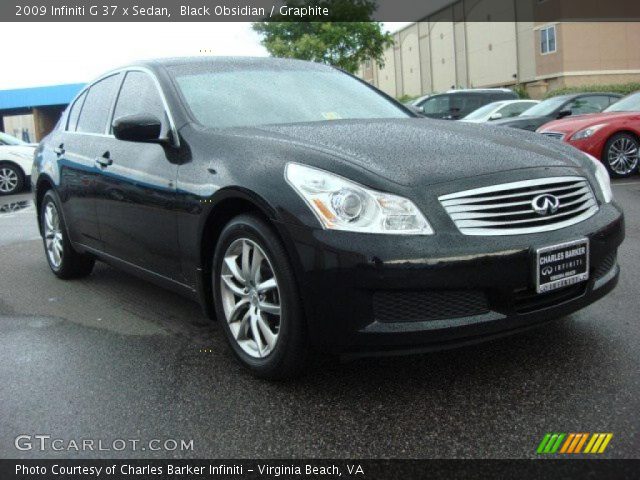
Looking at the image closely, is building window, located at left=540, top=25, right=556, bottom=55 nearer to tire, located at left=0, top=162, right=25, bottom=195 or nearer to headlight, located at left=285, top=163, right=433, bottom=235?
tire, located at left=0, top=162, right=25, bottom=195

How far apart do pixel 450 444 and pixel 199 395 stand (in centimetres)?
116

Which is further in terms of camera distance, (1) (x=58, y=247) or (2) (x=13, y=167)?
(2) (x=13, y=167)

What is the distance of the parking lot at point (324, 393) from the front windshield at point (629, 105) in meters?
7.24

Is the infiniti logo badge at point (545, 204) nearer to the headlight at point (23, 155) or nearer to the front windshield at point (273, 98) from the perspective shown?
the front windshield at point (273, 98)

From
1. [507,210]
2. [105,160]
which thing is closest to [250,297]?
[507,210]

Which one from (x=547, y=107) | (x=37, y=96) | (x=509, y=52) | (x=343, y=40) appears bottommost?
(x=547, y=107)

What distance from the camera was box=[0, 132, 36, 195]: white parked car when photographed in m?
14.4

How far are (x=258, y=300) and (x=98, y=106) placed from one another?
2646 millimetres

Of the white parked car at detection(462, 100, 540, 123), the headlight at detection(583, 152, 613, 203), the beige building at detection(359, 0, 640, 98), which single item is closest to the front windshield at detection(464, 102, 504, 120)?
the white parked car at detection(462, 100, 540, 123)

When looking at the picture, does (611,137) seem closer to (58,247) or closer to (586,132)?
(586,132)

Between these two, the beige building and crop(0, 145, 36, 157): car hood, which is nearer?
crop(0, 145, 36, 157): car hood

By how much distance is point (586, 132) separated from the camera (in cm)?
1013

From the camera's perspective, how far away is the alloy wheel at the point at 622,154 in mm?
10219

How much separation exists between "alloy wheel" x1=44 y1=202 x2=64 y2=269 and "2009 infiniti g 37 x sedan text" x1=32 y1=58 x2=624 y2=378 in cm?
155
